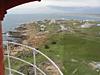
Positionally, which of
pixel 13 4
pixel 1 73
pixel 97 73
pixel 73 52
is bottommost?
pixel 97 73

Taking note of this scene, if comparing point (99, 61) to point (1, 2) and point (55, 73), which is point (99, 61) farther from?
point (1, 2)

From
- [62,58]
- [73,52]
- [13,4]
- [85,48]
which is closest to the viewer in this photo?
[13,4]

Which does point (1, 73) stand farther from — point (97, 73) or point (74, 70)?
point (97, 73)

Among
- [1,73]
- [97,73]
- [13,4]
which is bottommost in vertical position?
[97,73]

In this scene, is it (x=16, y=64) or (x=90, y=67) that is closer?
(x=90, y=67)

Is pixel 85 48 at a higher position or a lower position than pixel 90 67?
higher

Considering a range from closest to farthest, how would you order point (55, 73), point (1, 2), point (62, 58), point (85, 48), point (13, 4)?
1. point (1, 2)
2. point (13, 4)
3. point (55, 73)
4. point (62, 58)
5. point (85, 48)

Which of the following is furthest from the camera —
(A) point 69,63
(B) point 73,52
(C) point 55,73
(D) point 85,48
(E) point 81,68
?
(D) point 85,48

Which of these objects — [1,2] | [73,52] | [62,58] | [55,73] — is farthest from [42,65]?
[1,2]

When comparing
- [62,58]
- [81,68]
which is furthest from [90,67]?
[62,58]
